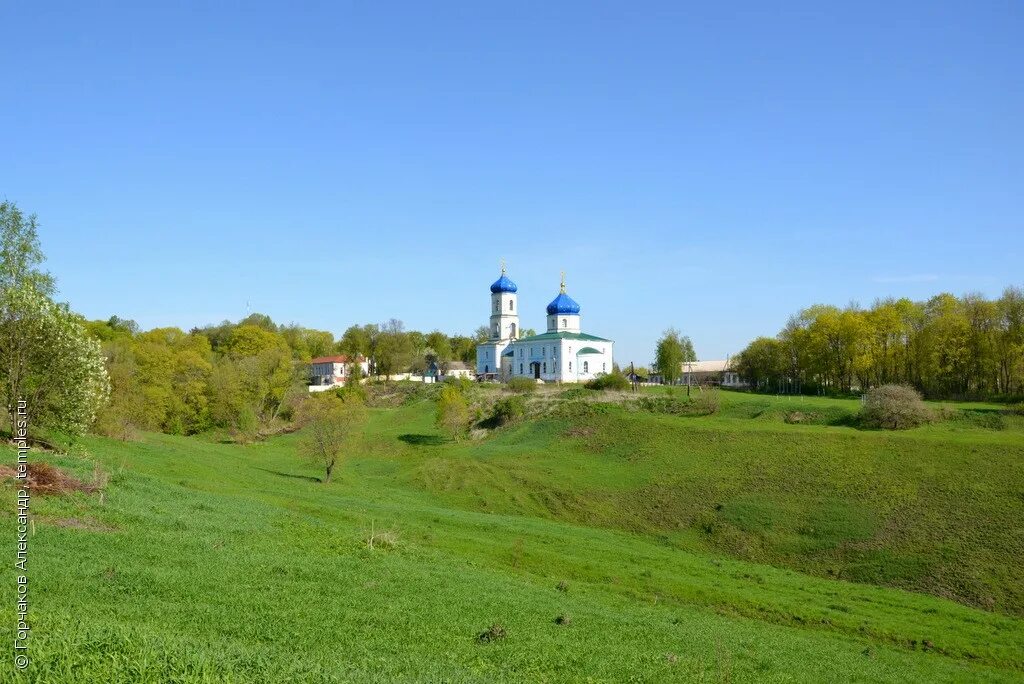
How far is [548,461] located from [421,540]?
2790 centimetres

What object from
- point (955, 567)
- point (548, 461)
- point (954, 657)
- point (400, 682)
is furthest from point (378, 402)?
point (400, 682)

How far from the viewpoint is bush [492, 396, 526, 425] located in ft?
248

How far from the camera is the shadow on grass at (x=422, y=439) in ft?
240

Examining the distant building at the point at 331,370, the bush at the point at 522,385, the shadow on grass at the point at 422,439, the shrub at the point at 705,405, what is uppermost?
the distant building at the point at 331,370

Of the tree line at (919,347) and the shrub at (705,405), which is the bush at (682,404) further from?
the tree line at (919,347)

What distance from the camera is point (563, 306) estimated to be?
325 ft

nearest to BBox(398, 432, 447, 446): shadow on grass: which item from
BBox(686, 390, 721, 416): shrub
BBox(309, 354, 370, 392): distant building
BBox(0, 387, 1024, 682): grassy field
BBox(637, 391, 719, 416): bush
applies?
BBox(0, 387, 1024, 682): grassy field

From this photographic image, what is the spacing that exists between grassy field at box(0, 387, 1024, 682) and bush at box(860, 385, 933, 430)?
195 centimetres

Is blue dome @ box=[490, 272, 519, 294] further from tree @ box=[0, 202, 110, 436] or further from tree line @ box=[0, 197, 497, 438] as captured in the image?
tree @ box=[0, 202, 110, 436]

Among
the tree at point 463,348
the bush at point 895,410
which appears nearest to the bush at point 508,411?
the bush at point 895,410

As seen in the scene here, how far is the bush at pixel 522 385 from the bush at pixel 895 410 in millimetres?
37160

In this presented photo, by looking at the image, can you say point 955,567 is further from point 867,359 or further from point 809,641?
point 867,359

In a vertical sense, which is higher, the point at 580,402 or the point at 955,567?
the point at 580,402

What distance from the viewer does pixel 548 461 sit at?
58.1 metres
